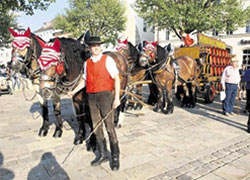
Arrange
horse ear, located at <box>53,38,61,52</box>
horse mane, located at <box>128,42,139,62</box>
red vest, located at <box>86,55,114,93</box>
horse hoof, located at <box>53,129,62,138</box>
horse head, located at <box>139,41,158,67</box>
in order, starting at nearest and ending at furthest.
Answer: red vest, located at <box>86,55,114,93</box>, horse ear, located at <box>53,38,61,52</box>, horse hoof, located at <box>53,129,62,138</box>, horse head, located at <box>139,41,158,67</box>, horse mane, located at <box>128,42,139,62</box>

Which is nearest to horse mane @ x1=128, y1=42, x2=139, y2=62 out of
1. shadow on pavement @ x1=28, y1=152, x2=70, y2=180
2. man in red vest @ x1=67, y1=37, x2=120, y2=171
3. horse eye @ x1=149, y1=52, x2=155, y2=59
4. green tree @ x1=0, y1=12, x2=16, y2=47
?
horse eye @ x1=149, y1=52, x2=155, y2=59

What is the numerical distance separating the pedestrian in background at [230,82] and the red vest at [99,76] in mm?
4809

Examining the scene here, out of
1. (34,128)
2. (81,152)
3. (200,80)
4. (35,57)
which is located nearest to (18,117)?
(34,128)

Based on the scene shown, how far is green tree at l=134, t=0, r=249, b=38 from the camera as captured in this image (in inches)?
567

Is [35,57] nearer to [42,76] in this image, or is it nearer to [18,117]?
[42,76]

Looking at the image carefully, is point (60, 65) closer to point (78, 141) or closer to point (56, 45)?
point (56, 45)

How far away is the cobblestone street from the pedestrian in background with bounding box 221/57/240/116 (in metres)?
0.55

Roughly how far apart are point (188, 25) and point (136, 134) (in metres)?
12.8

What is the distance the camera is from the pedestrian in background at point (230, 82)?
20.6 ft

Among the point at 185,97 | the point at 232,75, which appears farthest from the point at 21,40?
the point at 185,97

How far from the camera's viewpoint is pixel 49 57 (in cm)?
328

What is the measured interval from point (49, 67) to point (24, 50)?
992 mm

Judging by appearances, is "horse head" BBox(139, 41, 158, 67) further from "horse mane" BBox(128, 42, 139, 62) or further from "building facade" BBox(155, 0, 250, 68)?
"building facade" BBox(155, 0, 250, 68)

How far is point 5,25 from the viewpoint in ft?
55.2
